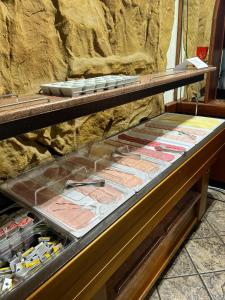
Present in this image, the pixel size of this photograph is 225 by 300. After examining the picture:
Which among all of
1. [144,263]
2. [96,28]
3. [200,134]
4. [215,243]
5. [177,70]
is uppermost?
[96,28]

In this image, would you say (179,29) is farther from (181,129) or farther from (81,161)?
(81,161)

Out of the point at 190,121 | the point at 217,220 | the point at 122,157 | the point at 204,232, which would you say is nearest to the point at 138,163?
the point at 122,157

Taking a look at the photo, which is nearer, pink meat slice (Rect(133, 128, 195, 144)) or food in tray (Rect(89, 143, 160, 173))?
food in tray (Rect(89, 143, 160, 173))

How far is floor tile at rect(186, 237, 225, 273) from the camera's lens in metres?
1.99

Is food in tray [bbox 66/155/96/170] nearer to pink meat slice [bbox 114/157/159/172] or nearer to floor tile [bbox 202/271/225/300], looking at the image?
pink meat slice [bbox 114/157/159/172]

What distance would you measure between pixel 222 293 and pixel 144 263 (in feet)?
1.99

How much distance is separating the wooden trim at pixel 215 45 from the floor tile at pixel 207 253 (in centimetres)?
148

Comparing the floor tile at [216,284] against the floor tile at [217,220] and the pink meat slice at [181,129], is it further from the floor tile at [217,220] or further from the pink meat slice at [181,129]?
the pink meat slice at [181,129]

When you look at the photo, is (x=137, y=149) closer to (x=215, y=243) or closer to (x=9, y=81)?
(x=9, y=81)

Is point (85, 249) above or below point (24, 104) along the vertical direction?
below

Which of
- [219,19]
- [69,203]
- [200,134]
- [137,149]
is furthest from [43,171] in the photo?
[219,19]

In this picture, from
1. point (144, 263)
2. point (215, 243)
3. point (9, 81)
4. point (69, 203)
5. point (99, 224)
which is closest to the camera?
point (99, 224)

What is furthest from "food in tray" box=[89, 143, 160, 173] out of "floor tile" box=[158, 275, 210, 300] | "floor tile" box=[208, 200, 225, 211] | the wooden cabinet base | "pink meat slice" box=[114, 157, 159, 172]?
"floor tile" box=[208, 200, 225, 211]

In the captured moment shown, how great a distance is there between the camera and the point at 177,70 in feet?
7.06
